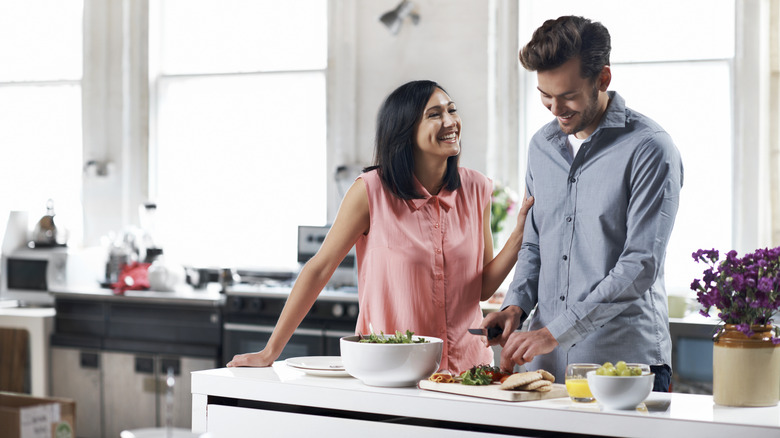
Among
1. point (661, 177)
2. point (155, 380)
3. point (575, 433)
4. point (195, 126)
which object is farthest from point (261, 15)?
point (575, 433)

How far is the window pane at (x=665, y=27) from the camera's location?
4.59 metres

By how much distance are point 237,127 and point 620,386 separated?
4524mm

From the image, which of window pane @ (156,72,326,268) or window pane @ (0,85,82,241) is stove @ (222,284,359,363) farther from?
window pane @ (0,85,82,241)

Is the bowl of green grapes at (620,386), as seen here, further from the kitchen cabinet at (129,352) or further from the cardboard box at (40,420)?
the kitchen cabinet at (129,352)

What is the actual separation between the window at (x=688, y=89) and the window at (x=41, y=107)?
147 inches

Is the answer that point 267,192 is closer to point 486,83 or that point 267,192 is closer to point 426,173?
point 486,83

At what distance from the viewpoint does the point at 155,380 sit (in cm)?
492

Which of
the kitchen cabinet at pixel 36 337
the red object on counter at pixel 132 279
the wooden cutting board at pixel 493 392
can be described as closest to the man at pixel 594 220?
the wooden cutting board at pixel 493 392

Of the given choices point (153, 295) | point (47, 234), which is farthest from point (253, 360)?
point (47, 234)

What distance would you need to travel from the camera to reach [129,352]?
5.01 metres

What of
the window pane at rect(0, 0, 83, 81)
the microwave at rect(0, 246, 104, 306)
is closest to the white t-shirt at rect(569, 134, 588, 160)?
the microwave at rect(0, 246, 104, 306)

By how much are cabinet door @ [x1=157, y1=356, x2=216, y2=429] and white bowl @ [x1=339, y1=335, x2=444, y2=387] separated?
10.2 feet

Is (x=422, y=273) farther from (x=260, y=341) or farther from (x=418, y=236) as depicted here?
(x=260, y=341)

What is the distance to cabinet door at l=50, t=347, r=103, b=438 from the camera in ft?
16.8
